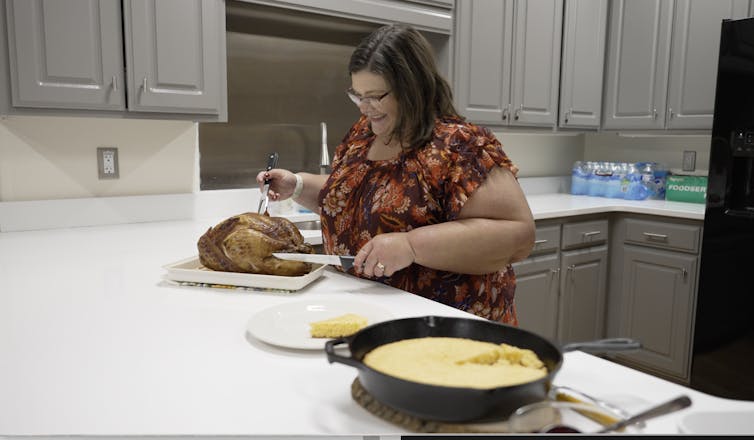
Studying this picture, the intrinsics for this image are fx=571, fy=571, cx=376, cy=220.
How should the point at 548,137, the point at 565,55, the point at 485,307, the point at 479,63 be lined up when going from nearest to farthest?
the point at 485,307 → the point at 479,63 → the point at 565,55 → the point at 548,137

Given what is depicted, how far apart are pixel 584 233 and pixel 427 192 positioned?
1.82 metres

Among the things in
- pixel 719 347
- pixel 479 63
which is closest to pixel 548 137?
pixel 479 63

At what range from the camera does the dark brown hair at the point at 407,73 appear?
128cm

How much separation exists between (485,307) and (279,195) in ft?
2.13

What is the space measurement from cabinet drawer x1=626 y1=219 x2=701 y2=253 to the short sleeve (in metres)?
1.79

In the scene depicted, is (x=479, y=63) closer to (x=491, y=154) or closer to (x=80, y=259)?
(x=491, y=154)

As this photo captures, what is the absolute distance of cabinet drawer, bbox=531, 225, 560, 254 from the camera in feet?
8.74

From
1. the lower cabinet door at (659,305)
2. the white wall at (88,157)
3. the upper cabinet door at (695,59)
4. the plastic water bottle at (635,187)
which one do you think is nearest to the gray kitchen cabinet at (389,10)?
the white wall at (88,157)

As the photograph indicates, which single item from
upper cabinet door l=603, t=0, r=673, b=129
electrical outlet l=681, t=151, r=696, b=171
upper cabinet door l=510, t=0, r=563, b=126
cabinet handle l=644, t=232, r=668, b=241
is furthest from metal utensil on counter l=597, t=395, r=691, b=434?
electrical outlet l=681, t=151, r=696, b=171

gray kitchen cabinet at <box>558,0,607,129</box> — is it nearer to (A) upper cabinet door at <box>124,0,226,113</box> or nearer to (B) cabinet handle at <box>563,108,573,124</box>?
(B) cabinet handle at <box>563,108,573,124</box>

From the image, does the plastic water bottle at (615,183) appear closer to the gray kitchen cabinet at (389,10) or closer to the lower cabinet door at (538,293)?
the lower cabinet door at (538,293)

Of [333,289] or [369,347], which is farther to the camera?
[333,289]

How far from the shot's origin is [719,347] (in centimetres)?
238

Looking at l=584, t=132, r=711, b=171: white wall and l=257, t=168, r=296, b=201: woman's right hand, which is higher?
l=584, t=132, r=711, b=171: white wall
